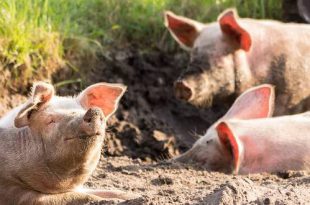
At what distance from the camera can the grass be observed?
26.7 ft

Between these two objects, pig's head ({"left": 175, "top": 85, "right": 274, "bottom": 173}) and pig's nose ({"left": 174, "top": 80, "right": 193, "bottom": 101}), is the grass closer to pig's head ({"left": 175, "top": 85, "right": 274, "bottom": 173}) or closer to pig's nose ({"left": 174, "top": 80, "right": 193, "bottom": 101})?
pig's nose ({"left": 174, "top": 80, "right": 193, "bottom": 101})

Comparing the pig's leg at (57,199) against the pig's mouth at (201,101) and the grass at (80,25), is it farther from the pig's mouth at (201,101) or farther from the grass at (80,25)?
the pig's mouth at (201,101)

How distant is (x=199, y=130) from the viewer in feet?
31.8

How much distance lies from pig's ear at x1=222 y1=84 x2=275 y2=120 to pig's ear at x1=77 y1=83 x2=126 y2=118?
A: 2011mm

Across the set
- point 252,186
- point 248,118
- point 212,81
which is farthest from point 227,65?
point 252,186

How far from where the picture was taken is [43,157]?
5219mm

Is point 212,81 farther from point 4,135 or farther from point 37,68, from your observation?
point 4,135

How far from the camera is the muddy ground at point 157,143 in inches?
201

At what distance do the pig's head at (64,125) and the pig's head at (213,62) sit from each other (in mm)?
3379

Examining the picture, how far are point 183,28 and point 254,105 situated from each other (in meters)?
1.92

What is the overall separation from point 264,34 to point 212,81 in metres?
0.60

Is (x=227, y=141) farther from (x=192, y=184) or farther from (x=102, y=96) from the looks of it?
(x=102, y=96)

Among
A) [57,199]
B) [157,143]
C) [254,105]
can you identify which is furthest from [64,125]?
[157,143]

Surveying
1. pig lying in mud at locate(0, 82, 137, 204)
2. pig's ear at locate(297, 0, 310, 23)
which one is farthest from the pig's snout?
pig's ear at locate(297, 0, 310, 23)
